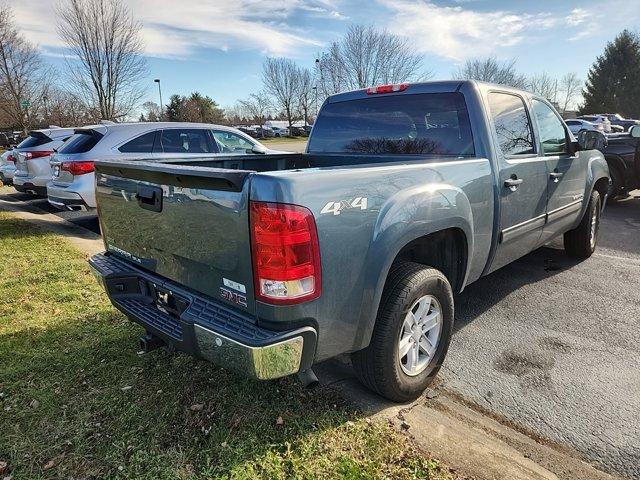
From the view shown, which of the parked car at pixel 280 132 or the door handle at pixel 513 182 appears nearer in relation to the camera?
the door handle at pixel 513 182

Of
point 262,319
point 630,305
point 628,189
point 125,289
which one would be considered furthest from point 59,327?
point 628,189

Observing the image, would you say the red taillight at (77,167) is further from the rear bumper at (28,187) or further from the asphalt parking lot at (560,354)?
the asphalt parking lot at (560,354)

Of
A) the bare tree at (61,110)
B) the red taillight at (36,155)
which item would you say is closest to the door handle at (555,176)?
the red taillight at (36,155)

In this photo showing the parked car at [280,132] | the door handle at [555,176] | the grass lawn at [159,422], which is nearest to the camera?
the grass lawn at [159,422]

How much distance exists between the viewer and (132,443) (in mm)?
2387

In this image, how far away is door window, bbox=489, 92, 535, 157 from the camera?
3.49 meters

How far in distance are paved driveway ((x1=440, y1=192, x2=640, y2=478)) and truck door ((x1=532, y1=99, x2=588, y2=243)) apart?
0.66m

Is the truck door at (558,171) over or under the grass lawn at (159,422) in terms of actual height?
over

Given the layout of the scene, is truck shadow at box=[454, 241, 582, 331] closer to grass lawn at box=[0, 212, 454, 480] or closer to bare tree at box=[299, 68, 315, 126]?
grass lawn at box=[0, 212, 454, 480]

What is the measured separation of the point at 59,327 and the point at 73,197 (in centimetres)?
390

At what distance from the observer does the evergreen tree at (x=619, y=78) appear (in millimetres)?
50625

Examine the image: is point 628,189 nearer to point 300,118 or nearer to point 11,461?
point 11,461

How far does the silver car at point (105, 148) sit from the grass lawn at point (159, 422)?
3882 millimetres

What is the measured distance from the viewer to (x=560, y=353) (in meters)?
3.35
